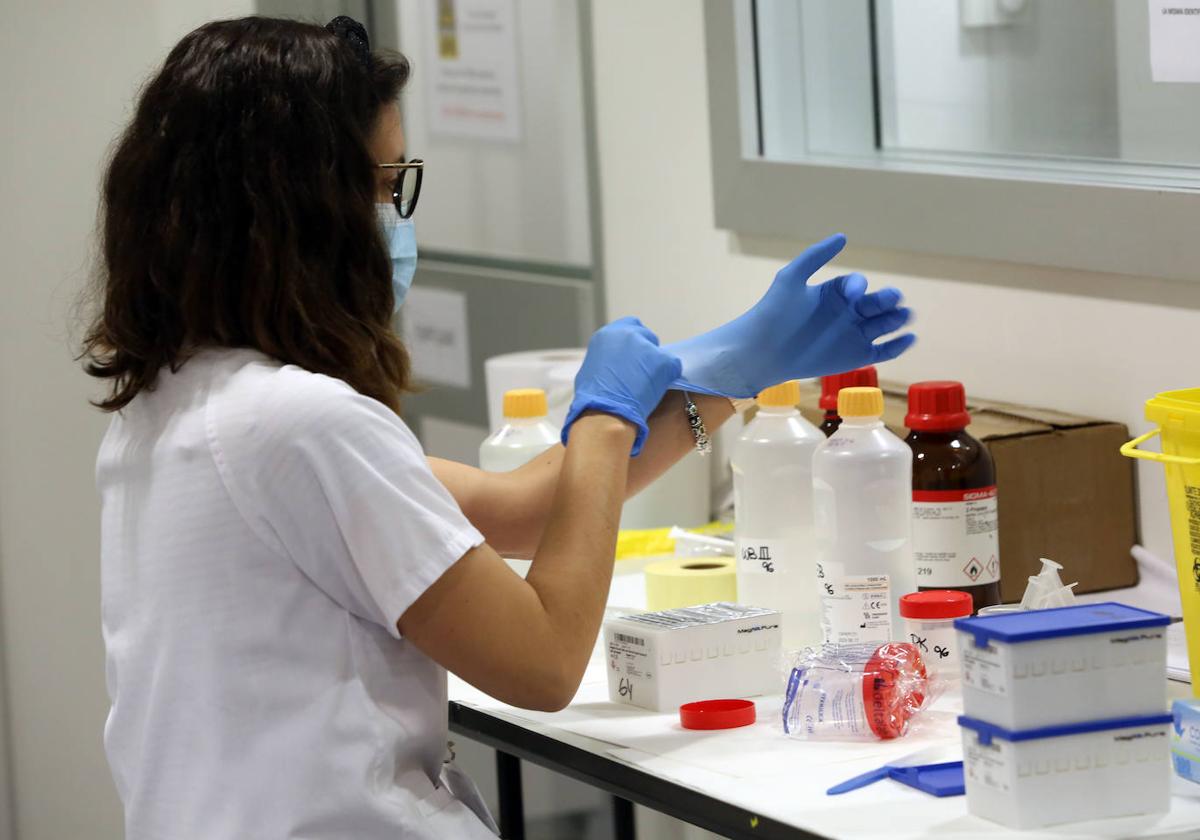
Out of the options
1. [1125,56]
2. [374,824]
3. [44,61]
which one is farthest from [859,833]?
[44,61]

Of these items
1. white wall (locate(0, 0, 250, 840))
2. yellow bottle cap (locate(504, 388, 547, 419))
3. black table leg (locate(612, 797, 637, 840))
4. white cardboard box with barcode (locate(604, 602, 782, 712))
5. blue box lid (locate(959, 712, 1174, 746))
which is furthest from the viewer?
white wall (locate(0, 0, 250, 840))

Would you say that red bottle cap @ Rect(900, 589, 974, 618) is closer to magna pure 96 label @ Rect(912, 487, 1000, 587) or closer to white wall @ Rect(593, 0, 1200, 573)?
magna pure 96 label @ Rect(912, 487, 1000, 587)

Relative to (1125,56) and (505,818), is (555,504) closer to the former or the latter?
(505,818)

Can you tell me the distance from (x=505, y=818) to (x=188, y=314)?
2.31 ft

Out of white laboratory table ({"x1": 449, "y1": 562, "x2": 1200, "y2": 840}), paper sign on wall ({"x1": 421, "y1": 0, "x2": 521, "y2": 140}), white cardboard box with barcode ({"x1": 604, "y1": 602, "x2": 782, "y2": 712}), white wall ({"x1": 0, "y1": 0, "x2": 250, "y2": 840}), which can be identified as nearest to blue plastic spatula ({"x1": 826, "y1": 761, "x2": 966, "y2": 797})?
white laboratory table ({"x1": 449, "y1": 562, "x2": 1200, "y2": 840})

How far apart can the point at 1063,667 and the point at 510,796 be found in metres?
0.73

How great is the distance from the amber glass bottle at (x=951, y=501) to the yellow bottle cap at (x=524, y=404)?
491mm

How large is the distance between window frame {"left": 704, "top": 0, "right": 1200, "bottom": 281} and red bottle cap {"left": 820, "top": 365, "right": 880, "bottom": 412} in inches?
13.1

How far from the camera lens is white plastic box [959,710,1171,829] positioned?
107cm

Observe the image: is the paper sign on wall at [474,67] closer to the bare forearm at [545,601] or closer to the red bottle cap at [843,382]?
the red bottle cap at [843,382]

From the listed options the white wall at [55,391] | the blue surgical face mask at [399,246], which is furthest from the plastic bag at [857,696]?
the white wall at [55,391]

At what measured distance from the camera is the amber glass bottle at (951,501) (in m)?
1.49

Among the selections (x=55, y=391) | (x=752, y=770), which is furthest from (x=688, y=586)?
(x=55, y=391)

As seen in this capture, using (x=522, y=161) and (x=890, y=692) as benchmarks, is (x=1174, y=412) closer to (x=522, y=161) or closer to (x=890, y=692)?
(x=890, y=692)
